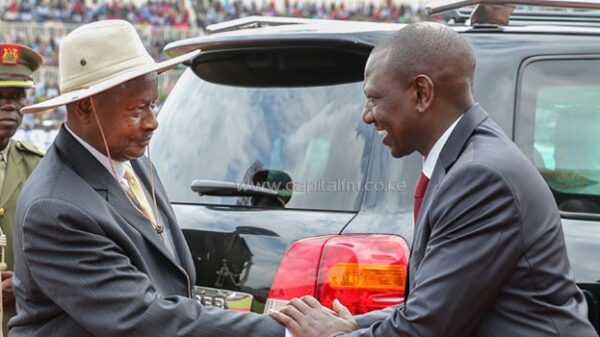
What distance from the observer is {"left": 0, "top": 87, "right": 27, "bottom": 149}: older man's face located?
513 cm

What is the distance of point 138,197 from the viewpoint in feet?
10.2

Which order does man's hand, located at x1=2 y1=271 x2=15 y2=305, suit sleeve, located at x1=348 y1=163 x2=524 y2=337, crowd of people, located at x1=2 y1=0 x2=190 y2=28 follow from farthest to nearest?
crowd of people, located at x1=2 y1=0 x2=190 y2=28 < man's hand, located at x1=2 y1=271 x2=15 y2=305 < suit sleeve, located at x1=348 y1=163 x2=524 y2=337

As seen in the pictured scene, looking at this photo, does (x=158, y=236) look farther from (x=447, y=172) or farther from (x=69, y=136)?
(x=447, y=172)

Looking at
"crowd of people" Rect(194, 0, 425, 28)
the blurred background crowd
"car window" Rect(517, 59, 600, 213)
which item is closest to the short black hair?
"car window" Rect(517, 59, 600, 213)

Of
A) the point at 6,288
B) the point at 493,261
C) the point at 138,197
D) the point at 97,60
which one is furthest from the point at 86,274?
the point at 6,288

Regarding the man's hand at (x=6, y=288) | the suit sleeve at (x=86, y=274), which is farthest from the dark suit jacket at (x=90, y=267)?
the man's hand at (x=6, y=288)

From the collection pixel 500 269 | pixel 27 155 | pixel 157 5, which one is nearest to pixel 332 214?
pixel 500 269

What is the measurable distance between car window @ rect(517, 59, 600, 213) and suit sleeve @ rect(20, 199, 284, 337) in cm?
164

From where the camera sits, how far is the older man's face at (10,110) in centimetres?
513

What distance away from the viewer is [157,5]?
175 feet

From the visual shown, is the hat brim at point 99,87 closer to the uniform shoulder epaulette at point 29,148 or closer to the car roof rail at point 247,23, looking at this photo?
the car roof rail at point 247,23

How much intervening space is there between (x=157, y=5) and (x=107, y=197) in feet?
169

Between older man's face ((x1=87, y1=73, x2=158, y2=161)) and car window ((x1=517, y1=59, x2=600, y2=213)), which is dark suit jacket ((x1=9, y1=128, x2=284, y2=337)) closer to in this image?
older man's face ((x1=87, y1=73, x2=158, y2=161))

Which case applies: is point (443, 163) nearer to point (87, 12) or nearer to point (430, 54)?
point (430, 54)
